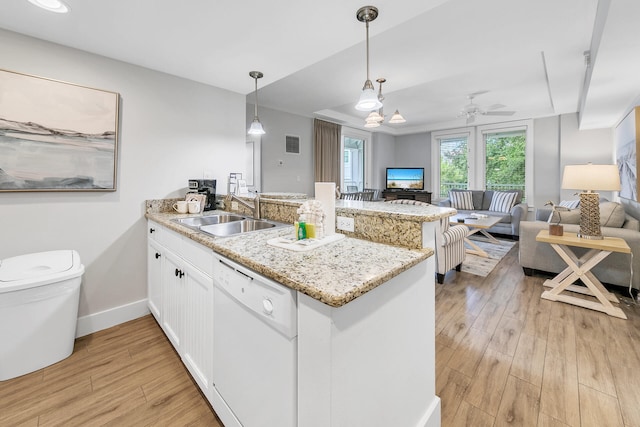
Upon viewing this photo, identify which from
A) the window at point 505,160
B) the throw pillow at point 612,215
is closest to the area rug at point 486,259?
the throw pillow at point 612,215

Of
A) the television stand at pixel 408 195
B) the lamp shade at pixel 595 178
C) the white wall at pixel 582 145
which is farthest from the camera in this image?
the television stand at pixel 408 195

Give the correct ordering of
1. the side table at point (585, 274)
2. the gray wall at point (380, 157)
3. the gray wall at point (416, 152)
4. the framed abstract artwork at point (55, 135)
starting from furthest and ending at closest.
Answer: the gray wall at point (416, 152), the gray wall at point (380, 157), the side table at point (585, 274), the framed abstract artwork at point (55, 135)

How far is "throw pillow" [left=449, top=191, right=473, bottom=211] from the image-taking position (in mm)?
6242

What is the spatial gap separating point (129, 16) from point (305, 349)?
2199 mm

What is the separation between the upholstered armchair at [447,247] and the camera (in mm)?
2981

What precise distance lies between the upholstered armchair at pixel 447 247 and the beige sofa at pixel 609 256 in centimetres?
76

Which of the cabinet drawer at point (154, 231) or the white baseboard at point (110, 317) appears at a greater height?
the cabinet drawer at point (154, 231)

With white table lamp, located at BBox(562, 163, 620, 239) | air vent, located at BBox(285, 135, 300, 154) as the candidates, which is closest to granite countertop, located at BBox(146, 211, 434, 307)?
white table lamp, located at BBox(562, 163, 620, 239)

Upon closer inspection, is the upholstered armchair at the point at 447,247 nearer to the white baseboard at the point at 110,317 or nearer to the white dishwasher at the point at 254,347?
the white dishwasher at the point at 254,347

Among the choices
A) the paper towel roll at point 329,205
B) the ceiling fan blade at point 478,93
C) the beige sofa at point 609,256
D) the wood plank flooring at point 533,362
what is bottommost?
the wood plank flooring at point 533,362

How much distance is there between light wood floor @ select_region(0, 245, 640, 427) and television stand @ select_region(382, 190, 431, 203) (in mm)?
4685

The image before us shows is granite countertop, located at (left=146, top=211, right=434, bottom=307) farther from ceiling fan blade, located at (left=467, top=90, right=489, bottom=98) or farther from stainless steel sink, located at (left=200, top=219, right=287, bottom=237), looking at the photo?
ceiling fan blade, located at (left=467, top=90, right=489, bottom=98)

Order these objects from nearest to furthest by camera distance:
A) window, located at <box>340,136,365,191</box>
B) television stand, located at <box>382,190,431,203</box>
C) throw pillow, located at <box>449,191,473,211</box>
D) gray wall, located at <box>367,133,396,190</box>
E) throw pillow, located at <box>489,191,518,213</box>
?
throw pillow, located at <box>489,191,518,213</box>, throw pillow, located at <box>449,191,473,211</box>, window, located at <box>340,136,365,191</box>, television stand, located at <box>382,190,431,203</box>, gray wall, located at <box>367,133,396,190</box>

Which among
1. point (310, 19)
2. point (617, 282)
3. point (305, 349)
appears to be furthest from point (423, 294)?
point (617, 282)
